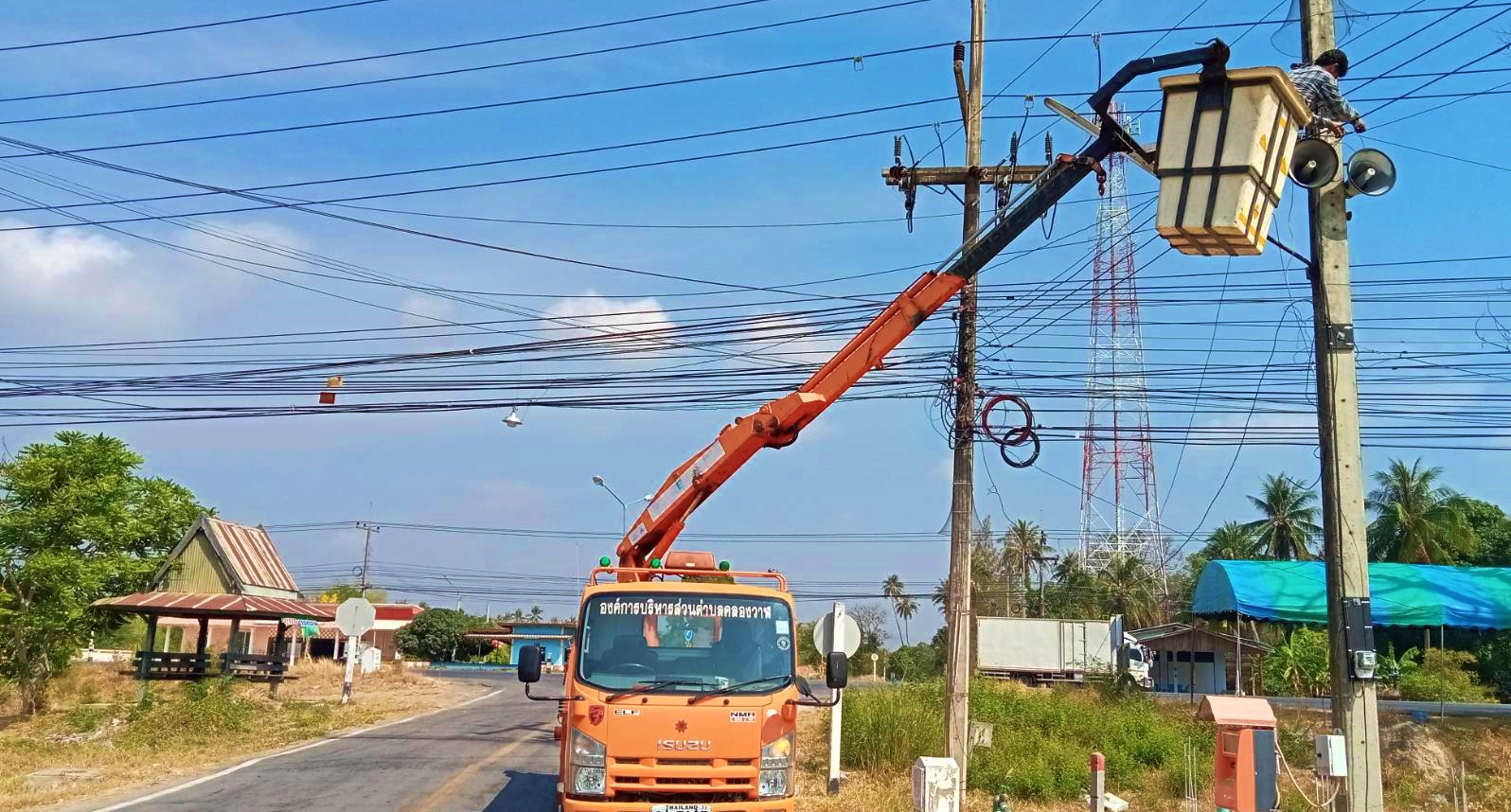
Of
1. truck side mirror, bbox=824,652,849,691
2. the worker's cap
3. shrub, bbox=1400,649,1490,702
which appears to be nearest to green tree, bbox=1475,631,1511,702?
shrub, bbox=1400,649,1490,702

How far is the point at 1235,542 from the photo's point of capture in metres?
62.2

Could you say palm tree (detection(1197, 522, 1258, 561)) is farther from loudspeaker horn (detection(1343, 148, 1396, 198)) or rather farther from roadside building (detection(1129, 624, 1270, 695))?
loudspeaker horn (detection(1343, 148, 1396, 198))

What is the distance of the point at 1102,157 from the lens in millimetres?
12117

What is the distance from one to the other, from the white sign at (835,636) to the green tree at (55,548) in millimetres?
21431

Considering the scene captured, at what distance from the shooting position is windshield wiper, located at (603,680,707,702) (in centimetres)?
978

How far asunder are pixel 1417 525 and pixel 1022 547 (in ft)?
121

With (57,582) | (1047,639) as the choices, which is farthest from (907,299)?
(1047,639)

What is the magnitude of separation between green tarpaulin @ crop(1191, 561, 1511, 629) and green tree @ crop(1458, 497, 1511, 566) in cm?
2883

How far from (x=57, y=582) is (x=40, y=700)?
10.3ft

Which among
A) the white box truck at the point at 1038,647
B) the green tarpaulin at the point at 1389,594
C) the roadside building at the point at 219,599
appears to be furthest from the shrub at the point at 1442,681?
the roadside building at the point at 219,599

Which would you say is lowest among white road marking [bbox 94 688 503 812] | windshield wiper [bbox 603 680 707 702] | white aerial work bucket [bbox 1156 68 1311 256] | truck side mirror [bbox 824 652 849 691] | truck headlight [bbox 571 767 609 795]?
white road marking [bbox 94 688 503 812]

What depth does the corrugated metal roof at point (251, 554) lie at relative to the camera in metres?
35.7

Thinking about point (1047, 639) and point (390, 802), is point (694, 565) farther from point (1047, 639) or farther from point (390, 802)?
point (1047, 639)

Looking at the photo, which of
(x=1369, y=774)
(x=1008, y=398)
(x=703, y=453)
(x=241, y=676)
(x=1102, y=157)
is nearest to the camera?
(x=1369, y=774)
